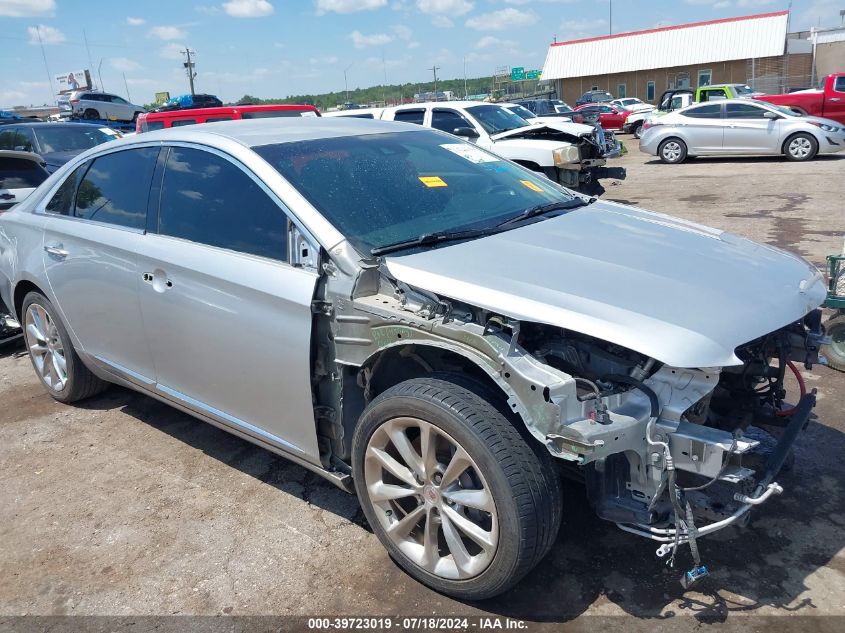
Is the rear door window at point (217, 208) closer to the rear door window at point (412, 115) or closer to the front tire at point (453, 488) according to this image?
the front tire at point (453, 488)

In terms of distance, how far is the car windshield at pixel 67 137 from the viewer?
11297 millimetres

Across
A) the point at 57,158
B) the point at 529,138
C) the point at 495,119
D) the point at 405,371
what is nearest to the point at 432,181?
the point at 405,371

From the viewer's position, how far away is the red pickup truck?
59.2 feet

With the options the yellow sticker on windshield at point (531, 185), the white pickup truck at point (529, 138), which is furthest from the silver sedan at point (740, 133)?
the yellow sticker on windshield at point (531, 185)

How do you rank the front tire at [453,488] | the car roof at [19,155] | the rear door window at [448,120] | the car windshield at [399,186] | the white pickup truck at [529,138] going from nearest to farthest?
the front tire at [453,488]
the car windshield at [399,186]
the car roof at [19,155]
the white pickup truck at [529,138]
the rear door window at [448,120]

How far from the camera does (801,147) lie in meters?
15.5

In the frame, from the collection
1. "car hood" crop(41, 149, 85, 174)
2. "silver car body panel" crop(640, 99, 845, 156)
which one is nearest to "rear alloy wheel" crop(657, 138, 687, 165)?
"silver car body panel" crop(640, 99, 845, 156)

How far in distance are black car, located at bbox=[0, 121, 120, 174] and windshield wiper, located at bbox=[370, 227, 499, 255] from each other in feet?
31.4

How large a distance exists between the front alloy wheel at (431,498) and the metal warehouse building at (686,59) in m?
41.6

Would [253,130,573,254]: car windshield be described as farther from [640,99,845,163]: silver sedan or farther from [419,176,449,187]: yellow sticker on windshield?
[640,99,845,163]: silver sedan

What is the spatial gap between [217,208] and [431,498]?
1.72 meters

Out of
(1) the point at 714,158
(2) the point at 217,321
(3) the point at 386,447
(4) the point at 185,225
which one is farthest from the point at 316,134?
(1) the point at 714,158

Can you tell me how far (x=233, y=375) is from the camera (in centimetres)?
320

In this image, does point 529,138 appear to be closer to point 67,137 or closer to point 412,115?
point 412,115
